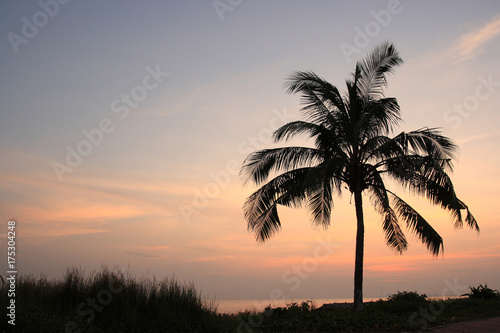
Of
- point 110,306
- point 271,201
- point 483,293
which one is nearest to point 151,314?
point 110,306

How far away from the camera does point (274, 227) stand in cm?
1627

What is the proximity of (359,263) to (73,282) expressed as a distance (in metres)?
9.73

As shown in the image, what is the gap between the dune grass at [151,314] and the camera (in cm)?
988

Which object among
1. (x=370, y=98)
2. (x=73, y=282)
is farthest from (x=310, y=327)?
(x=370, y=98)

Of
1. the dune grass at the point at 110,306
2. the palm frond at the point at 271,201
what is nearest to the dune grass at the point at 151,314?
the dune grass at the point at 110,306

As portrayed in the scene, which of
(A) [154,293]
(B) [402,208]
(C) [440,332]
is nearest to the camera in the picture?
(C) [440,332]

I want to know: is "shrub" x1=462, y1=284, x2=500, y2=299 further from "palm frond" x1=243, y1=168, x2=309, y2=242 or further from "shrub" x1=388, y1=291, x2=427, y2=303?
"palm frond" x1=243, y1=168, x2=309, y2=242

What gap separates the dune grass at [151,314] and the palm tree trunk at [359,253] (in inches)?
44.7

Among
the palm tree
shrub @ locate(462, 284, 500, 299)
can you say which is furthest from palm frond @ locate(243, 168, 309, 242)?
shrub @ locate(462, 284, 500, 299)

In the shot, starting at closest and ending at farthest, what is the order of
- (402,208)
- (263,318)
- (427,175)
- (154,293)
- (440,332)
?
(440,332), (154,293), (263,318), (427,175), (402,208)

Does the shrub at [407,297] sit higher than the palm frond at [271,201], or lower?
lower

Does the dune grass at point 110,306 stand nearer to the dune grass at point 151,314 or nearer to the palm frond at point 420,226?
the dune grass at point 151,314

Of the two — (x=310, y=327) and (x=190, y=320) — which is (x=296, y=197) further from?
(x=190, y=320)

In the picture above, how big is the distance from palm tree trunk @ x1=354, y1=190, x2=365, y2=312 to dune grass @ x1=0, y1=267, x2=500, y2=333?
114 cm
